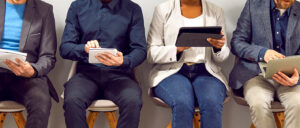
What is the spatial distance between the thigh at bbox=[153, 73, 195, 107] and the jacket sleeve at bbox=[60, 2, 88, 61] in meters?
0.48

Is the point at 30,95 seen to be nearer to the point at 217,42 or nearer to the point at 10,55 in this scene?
the point at 10,55

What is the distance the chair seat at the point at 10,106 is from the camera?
7.34 ft

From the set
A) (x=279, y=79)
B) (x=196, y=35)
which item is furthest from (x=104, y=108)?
(x=279, y=79)

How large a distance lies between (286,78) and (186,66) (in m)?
0.58

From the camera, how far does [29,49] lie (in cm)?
245

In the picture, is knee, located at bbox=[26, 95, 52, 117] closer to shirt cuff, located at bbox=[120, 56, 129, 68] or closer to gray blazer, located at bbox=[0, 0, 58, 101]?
gray blazer, located at bbox=[0, 0, 58, 101]

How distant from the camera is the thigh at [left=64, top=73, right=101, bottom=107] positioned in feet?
7.34

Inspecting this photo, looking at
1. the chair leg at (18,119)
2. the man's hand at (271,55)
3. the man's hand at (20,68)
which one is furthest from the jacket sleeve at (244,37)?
the chair leg at (18,119)

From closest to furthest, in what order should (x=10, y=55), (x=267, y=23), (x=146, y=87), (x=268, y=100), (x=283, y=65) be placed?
(x=10, y=55)
(x=283, y=65)
(x=268, y=100)
(x=267, y=23)
(x=146, y=87)

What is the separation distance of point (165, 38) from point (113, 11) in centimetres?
36

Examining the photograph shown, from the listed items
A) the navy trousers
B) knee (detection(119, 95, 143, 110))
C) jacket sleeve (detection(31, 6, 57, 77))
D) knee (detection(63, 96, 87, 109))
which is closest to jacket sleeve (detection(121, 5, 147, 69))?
the navy trousers

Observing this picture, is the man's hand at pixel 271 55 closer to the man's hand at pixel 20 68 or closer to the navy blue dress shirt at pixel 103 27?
the navy blue dress shirt at pixel 103 27

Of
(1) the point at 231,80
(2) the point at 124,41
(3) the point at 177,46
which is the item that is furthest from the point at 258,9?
(2) the point at 124,41

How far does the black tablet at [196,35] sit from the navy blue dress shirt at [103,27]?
13.1 inches
